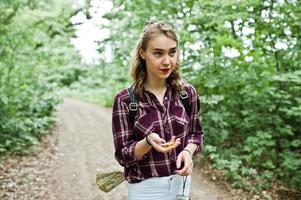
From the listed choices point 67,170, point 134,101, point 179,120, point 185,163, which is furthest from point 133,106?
point 67,170

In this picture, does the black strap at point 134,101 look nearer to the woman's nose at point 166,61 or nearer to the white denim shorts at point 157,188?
the woman's nose at point 166,61

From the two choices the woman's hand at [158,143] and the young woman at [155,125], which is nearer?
the woman's hand at [158,143]

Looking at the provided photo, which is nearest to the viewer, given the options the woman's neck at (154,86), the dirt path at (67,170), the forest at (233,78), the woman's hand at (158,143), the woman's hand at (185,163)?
the woman's hand at (158,143)

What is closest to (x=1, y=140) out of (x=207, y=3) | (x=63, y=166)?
(x=63, y=166)

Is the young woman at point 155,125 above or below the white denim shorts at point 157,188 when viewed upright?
above

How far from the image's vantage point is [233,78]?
21.3 ft

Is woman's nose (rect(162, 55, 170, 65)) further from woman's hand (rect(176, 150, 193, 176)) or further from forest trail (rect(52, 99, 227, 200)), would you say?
forest trail (rect(52, 99, 227, 200))

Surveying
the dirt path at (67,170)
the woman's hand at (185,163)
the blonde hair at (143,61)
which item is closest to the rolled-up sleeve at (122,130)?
the blonde hair at (143,61)

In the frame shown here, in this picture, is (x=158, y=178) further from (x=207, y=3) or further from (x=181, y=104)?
(x=207, y=3)

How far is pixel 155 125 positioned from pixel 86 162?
19.0ft

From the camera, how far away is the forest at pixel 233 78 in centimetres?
591

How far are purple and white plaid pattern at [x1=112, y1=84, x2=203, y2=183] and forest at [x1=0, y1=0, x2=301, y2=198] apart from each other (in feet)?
8.71

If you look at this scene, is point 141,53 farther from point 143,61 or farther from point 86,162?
point 86,162

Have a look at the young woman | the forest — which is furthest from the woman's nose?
the forest
